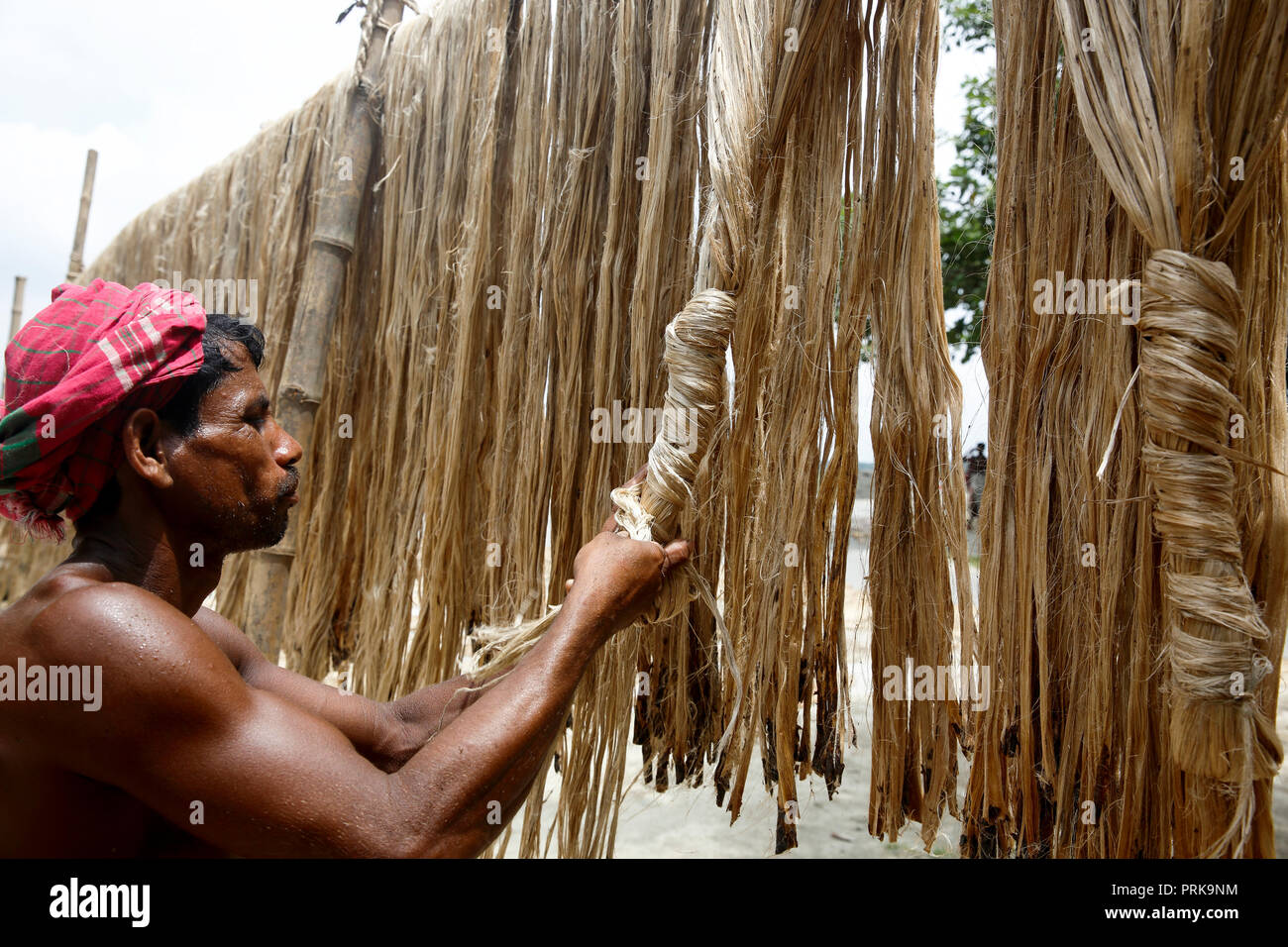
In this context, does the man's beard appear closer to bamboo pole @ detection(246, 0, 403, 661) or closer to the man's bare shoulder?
the man's bare shoulder

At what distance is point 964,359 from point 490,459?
2398mm

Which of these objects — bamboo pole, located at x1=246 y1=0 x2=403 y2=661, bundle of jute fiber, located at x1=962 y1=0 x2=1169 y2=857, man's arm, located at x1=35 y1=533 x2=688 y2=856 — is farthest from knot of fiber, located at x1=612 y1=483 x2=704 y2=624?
bamboo pole, located at x1=246 y1=0 x2=403 y2=661

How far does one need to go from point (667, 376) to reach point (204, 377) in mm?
710

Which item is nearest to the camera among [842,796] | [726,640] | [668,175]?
[726,640]

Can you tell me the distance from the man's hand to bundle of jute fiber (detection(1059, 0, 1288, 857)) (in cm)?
61

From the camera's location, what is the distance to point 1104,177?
3.18 ft

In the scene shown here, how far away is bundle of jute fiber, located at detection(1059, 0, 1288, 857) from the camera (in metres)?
0.83

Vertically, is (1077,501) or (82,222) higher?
(82,222)

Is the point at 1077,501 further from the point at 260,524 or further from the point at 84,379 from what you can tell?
the point at 84,379

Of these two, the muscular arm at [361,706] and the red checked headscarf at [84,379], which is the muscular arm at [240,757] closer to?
the red checked headscarf at [84,379]

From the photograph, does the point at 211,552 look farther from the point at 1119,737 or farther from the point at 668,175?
the point at 1119,737

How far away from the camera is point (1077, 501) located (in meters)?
1.06

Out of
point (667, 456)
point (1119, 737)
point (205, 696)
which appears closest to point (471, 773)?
point (205, 696)

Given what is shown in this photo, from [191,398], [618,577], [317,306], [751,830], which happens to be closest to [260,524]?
[191,398]
